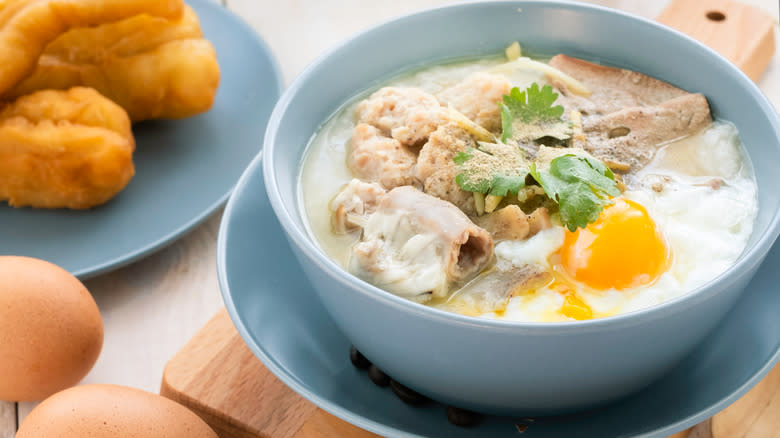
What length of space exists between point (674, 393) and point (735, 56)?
178cm

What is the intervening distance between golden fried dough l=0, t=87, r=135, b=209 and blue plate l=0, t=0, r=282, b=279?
85 mm

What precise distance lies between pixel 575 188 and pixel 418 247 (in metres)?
Result: 0.41

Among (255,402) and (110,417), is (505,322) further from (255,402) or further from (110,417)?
(110,417)

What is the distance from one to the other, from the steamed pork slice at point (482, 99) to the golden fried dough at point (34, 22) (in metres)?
1.46

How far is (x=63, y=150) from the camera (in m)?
2.90

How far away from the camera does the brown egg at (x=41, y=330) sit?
7.29ft

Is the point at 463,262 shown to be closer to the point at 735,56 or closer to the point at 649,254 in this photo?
the point at 649,254

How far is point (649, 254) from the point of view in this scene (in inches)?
76.5

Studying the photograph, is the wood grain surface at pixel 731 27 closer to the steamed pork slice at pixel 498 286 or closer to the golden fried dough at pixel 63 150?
the steamed pork slice at pixel 498 286

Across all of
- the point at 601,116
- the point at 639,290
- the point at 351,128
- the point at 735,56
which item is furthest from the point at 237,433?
the point at 735,56

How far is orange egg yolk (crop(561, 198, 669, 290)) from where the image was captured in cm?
192

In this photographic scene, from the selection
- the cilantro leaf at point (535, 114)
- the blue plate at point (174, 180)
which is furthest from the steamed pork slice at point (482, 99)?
the blue plate at point (174, 180)

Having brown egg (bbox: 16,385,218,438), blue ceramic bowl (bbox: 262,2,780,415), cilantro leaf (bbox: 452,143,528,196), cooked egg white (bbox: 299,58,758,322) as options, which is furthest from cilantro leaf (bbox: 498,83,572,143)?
brown egg (bbox: 16,385,218,438)

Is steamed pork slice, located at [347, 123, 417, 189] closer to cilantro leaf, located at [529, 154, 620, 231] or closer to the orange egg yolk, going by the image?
cilantro leaf, located at [529, 154, 620, 231]
